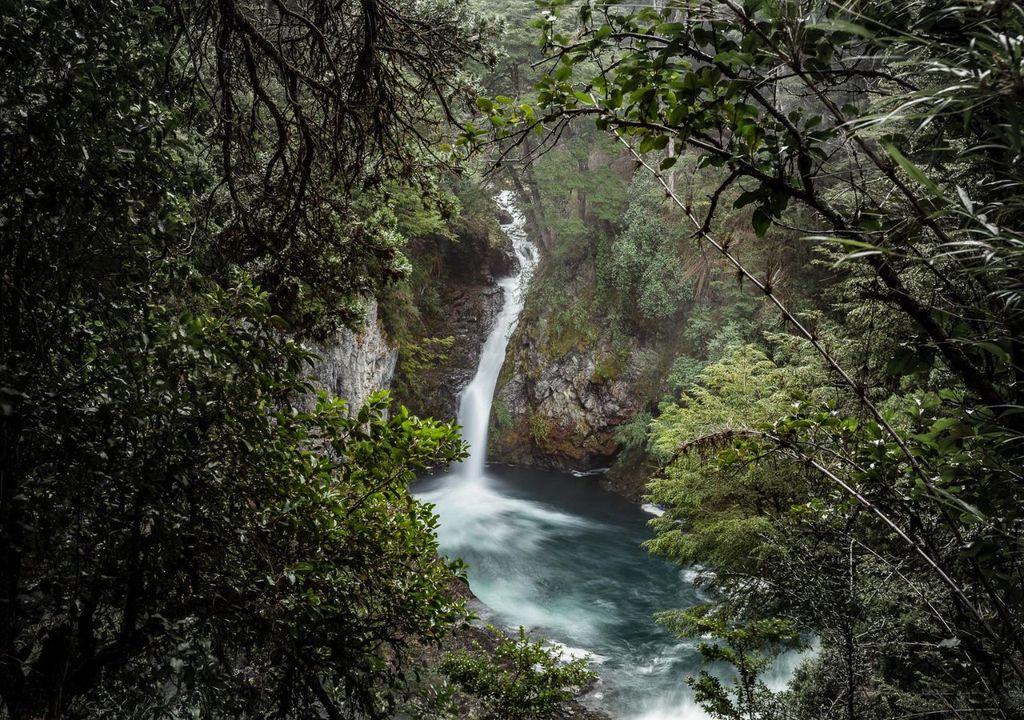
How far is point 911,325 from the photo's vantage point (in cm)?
567

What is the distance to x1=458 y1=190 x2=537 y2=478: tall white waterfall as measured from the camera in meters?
18.4

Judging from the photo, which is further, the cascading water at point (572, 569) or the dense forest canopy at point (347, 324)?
the cascading water at point (572, 569)

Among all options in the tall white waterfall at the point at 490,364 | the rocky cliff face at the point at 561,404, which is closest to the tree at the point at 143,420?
the tall white waterfall at the point at 490,364

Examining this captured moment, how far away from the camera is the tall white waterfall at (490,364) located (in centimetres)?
1838

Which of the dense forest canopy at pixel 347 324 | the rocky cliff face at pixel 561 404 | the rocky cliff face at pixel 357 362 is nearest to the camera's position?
the dense forest canopy at pixel 347 324

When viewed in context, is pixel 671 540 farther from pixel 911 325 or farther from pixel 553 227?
pixel 553 227

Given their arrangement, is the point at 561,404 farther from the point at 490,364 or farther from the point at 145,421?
the point at 145,421

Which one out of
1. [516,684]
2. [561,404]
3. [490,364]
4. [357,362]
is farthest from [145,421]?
[490,364]

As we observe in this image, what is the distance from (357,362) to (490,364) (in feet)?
31.9

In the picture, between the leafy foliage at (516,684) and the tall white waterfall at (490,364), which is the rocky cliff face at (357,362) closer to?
the leafy foliage at (516,684)

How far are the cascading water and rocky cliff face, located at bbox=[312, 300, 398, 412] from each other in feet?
14.1

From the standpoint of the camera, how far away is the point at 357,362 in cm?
1024

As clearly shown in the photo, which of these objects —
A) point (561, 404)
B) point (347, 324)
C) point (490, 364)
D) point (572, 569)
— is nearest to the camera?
point (347, 324)

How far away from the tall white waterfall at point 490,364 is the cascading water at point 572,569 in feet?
0.14
